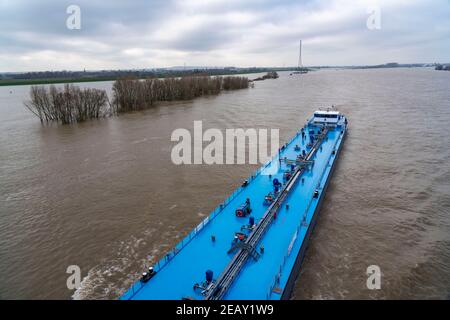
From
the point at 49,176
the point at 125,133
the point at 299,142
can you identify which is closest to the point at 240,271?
the point at 299,142

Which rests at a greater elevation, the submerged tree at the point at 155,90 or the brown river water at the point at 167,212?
the submerged tree at the point at 155,90

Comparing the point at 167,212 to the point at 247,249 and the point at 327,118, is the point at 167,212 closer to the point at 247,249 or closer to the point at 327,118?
the point at 247,249

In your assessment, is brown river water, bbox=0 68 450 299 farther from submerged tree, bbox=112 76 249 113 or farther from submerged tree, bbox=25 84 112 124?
submerged tree, bbox=112 76 249 113

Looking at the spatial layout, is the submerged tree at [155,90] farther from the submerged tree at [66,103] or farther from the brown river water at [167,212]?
the brown river water at [167,212]

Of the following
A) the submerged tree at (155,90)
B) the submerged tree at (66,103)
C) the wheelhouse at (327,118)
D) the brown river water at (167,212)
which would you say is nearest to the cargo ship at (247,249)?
the brown river water at (167,212)

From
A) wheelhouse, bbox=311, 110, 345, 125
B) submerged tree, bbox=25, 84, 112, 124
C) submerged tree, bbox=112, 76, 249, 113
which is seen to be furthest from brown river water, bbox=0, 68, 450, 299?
submerged tree, bbox=112, 76, 249, 113

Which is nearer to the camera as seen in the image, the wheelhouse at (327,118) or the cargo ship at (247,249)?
the cargo ship at (247,249)

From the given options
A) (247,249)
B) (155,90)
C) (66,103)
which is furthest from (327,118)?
(155,90)
